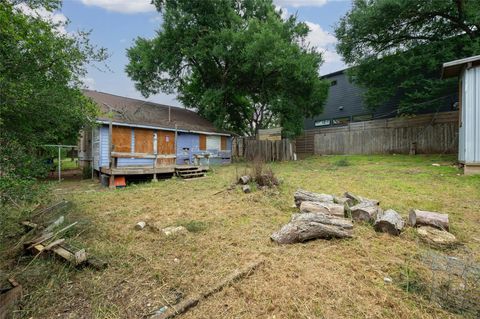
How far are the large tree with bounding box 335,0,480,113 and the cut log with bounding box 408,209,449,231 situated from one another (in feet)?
40.2

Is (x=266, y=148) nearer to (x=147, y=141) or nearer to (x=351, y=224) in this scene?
(x=147, y=141)

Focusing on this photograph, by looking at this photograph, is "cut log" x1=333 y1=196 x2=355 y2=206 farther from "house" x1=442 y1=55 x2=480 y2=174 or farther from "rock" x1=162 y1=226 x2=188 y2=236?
"house" x1=442 y1=55 x2=480 y2=174

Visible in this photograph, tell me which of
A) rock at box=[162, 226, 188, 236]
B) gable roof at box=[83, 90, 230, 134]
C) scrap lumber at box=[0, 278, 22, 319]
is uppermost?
gable roof at box=[83, 90, 230, 134]

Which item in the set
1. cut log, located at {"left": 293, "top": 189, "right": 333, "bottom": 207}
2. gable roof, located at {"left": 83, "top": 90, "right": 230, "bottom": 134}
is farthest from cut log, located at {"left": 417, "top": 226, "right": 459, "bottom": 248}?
gable roof, located at {"left": 83, "top": 90, "right": 230, "bottom": 134}

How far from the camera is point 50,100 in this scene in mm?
3496

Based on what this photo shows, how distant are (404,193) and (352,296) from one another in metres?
4.91

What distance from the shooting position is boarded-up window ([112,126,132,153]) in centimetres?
1116

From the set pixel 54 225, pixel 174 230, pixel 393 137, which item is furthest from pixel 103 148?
pixel 393 137

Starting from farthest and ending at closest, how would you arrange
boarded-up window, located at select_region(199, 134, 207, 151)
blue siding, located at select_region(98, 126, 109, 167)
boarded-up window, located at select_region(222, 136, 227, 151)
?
boarded-up window, located at select_region(222, 136, 227, 151), boarded-up window, located at select_region(199, 134, 207, 151), blue siding, located at select_region(98, 126, 109, 167)

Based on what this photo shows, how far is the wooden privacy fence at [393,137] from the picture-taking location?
1303 cm

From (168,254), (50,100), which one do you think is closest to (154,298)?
(168,254)

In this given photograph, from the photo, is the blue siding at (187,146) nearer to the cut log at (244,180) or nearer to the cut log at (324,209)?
the cut log at (244,180)

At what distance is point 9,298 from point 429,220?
5048mm

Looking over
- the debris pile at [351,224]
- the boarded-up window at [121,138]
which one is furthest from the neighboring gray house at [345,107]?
the debris pile at [351,224]
